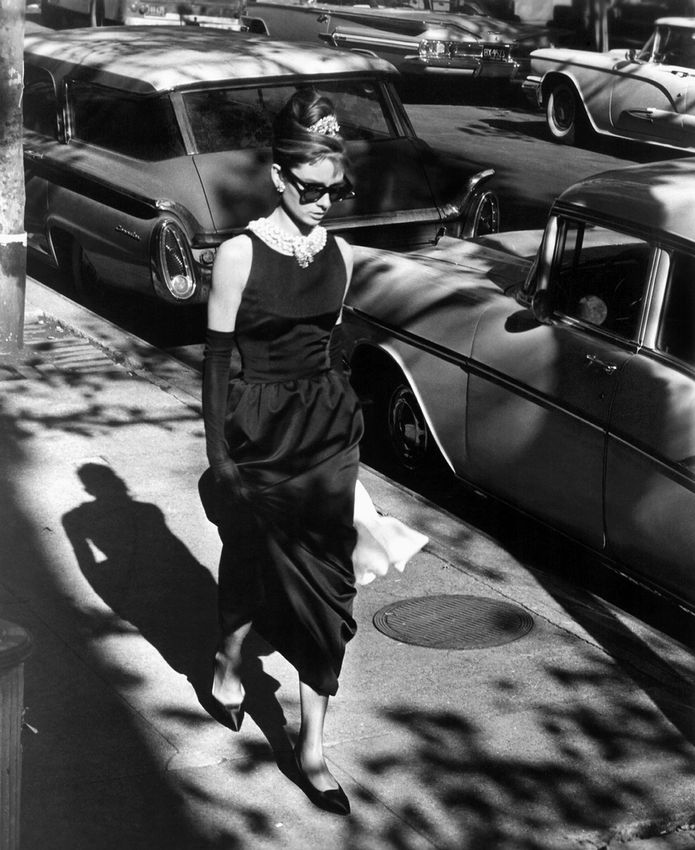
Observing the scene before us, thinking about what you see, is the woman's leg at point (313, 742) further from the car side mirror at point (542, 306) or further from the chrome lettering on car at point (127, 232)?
the chrome lettering on car at point (127, 232)

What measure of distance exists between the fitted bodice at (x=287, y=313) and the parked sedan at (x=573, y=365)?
5.40 ft

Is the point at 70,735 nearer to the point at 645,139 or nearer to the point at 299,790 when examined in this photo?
the point at 299,790

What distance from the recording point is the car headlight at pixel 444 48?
21781 millimetres

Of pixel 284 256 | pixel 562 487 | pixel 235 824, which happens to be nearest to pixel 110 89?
pixel 562 487

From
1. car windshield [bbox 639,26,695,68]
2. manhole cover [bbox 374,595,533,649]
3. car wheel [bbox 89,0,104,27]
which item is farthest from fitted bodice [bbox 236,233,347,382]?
car wheel [bbox 89,0,104,27]

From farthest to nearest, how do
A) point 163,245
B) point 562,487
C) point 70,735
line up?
1. point 163,245
2. point 562,487
3. point 70,735

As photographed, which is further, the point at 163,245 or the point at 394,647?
the point at 163,245

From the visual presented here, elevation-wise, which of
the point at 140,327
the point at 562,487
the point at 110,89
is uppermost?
the point at 110,89

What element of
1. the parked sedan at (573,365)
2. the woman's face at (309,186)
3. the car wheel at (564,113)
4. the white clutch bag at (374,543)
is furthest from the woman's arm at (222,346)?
the car wheel at (564,113)

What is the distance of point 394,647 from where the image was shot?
5426 mm

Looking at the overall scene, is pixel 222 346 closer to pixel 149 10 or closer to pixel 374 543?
pixel 374 543

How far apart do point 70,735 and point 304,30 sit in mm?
19802

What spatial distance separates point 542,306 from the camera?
6102 millimetres

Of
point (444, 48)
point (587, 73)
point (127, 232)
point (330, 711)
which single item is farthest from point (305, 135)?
point (444, 48)
